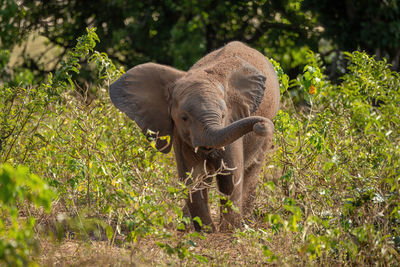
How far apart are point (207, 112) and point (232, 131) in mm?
470

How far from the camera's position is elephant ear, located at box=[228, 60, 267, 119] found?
728 centimetres

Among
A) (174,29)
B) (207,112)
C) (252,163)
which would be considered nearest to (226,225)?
(252,163)

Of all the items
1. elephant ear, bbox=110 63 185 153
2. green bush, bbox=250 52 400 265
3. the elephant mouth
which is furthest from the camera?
elephant ear, bbox=110 63 185 153

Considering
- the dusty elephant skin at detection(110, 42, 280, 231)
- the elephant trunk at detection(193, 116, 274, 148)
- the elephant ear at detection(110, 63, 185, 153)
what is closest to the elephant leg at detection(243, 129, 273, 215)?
the dusty elephant skin at detection(110, 42, 280, 231)

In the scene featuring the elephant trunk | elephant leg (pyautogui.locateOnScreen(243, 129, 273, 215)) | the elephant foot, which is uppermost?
the elephant trunk

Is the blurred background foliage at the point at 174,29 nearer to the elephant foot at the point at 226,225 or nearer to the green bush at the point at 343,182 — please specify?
the green bush at the point at 343,182

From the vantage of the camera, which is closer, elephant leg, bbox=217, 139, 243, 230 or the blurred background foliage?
elephant leg, bbox=217, 139, 243, 230

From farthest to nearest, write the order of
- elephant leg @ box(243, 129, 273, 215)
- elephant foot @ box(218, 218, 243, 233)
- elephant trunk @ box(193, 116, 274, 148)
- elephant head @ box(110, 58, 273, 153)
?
elephant leg @ box(243, 129, 273, 215) → elephant foot @ box(218, 218, 243, 233) → elephant head @ box(110, 58, 273, 153) → elephant trunk @ box(193, 116, 274, 148)

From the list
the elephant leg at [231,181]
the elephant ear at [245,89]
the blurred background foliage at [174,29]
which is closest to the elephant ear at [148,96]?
the elephant ear at [245,89]

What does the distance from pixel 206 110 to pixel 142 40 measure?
32.4 ft

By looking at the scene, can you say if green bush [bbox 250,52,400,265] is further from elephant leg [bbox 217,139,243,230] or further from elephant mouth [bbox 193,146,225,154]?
elephant mouth [bbox 193,146,225,154]

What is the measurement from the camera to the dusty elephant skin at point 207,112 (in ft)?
21.9

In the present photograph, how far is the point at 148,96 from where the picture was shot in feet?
24.4

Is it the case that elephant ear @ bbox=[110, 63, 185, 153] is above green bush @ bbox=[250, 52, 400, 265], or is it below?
above
